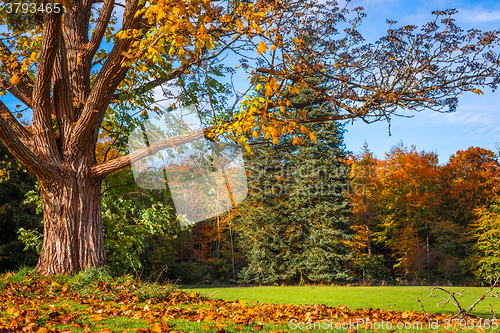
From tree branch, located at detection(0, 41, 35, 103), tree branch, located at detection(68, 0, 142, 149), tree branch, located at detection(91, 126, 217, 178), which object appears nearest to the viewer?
tree branch, located at detection(68, 0, 142, 149)

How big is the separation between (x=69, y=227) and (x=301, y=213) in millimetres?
19144

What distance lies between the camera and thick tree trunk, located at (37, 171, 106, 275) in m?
6.64

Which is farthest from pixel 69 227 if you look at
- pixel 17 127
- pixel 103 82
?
pixel 103 82

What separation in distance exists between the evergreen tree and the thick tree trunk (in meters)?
16.4

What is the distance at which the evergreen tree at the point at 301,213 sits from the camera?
2303 cm

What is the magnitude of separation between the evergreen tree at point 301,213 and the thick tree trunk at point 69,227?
1645 cm

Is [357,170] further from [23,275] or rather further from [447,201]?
[23,275]

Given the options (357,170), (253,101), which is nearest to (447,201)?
(357,170)

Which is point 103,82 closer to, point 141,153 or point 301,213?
point 141,153

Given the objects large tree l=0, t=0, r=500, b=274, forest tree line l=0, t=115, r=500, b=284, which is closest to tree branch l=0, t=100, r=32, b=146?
large tree l=0, t=0, r=500, b=274

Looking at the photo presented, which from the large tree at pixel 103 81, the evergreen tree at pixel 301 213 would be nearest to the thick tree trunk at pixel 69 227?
the large tree at pixel 103 81

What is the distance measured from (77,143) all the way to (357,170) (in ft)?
→ 78.2

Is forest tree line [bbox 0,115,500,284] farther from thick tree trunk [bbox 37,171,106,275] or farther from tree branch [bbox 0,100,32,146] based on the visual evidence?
thick tree trunk [bbox 37,171,106,275]

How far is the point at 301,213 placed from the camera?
79.7 ft
